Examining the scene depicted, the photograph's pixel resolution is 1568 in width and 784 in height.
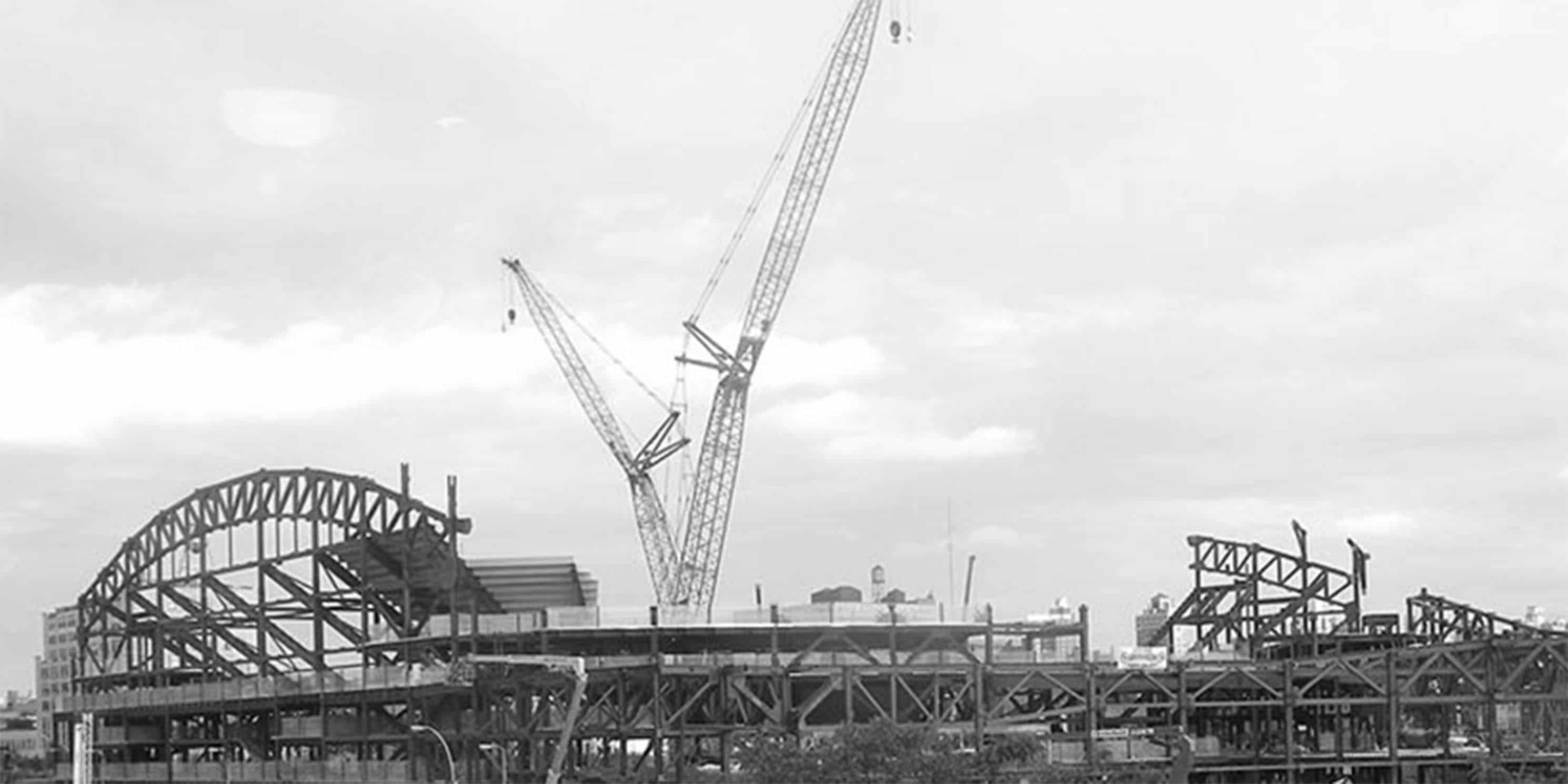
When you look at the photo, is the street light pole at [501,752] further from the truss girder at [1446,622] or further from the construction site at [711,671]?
the truss girder at [1446,622]

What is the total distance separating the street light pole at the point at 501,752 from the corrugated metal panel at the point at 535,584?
15.6 metres

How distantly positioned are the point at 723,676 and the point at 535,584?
2829 centimetres

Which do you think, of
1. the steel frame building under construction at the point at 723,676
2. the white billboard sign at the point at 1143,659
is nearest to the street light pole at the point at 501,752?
the steel frame building under construction at the point at 723,676

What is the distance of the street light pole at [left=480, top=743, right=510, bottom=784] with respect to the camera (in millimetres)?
127062

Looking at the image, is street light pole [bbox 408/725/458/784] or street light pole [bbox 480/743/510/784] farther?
street light pole [bbox 408/725/458/784]

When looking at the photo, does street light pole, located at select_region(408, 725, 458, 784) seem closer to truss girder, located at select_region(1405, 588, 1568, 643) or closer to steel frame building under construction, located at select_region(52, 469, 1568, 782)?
steel frame building under construction, located at select_region(52, 469, 1568, 782)

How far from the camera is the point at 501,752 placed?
134m

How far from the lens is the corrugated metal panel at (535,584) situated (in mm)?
154000

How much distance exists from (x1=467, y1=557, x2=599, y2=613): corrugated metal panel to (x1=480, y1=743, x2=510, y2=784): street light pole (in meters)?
15.6

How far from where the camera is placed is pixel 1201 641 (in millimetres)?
174875

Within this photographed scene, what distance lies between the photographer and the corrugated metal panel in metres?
154

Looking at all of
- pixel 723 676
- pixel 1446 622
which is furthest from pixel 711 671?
pixel 1446 622

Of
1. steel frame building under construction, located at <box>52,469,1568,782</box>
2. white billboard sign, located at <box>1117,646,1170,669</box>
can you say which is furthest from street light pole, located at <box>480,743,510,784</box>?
white billboard sign, located at <box>1117,646,1170,669</box>

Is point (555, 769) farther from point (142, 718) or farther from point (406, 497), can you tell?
point (142, 718)
